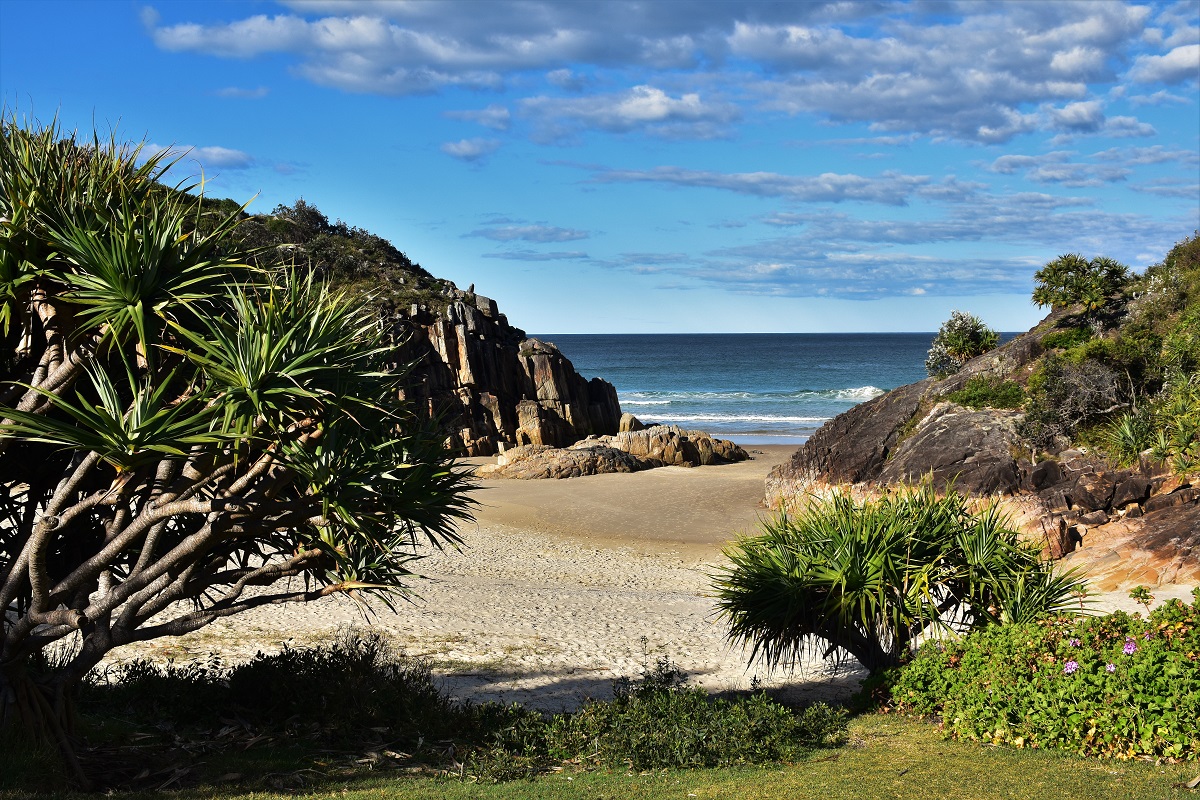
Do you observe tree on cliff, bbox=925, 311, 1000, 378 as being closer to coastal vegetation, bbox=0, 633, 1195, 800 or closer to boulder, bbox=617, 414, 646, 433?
boulder, bbox=617, 414, 646, 433

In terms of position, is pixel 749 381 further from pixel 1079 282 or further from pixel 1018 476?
pixel 1018 476

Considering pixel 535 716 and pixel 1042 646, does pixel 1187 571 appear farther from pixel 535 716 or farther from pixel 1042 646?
pixel 535 716

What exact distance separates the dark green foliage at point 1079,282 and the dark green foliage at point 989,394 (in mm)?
3419

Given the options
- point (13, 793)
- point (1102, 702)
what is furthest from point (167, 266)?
point (1102, 702)

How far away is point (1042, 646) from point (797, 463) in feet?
66.3

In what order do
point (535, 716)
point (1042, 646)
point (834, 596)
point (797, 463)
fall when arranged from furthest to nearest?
point (797, 463), point (834, 596), point (535, 716), point (1042, 646)

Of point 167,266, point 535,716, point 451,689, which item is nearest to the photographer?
point 167,266

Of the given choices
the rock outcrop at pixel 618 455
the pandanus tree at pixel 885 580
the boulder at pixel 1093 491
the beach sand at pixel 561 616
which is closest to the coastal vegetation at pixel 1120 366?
the boulder at pixel 1093 491

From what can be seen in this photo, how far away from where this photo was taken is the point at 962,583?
1116cm

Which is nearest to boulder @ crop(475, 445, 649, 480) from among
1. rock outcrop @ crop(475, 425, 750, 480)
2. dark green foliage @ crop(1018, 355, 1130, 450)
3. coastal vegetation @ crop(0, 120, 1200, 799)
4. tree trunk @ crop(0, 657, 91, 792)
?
rock outcrop @ crop(475, 425, 750, 480)

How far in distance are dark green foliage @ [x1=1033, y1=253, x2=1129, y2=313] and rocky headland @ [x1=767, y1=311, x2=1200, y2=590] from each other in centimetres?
66

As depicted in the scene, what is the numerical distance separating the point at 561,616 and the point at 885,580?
7785mm

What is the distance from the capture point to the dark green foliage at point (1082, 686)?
7.72 metres

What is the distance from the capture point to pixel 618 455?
38.5 metres
